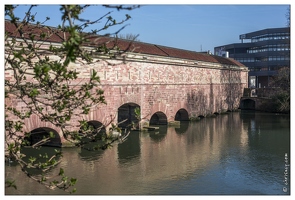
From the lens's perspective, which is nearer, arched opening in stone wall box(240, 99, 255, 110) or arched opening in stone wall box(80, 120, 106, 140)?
arched opening in stone wall box(80, 120, 106, 140)

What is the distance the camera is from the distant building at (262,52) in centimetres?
4284

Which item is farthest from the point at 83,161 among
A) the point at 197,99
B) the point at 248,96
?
the point at 248,96

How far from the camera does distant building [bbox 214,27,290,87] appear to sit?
42844mm

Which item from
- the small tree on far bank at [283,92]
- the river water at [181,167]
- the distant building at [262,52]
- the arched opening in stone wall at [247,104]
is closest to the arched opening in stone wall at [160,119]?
the river water at [181,167]

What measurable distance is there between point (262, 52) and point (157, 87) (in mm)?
32434

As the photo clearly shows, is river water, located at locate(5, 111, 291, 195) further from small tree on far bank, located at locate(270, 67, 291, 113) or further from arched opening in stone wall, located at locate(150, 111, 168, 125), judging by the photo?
small tree on far bank, located at locate(270, 67, 291, 113)

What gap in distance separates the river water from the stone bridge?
5.38 feet

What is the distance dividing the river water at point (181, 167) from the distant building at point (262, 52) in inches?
1192

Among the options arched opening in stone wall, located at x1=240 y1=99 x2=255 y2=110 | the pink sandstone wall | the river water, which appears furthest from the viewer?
arched opening in stone wall, located at x1=240 y1=99 x2=255 y2=110

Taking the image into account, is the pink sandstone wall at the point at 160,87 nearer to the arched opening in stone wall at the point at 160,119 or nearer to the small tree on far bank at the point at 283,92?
the arched opening in stone wall at the point at 160,119

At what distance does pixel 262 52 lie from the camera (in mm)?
44531

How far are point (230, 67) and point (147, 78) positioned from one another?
1279 centimetres

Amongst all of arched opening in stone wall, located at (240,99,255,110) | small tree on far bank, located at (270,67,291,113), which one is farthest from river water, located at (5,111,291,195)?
arched opening in stone wall, located at (240,99,255,110)

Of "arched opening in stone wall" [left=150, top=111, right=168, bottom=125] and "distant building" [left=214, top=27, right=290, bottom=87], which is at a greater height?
"distant building" [left=214, top=27, right=290, bottom=87]
